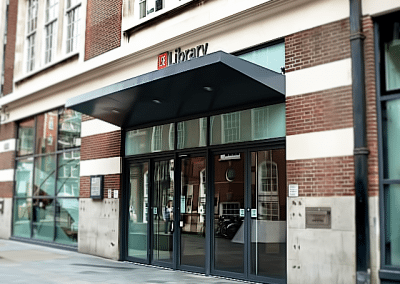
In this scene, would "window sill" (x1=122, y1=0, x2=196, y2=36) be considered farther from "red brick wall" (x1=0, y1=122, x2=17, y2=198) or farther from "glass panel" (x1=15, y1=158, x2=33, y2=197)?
"red brick wall" (x1=0, y1=122, x2=17, y2=198)

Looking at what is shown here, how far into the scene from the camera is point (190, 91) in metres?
9.80

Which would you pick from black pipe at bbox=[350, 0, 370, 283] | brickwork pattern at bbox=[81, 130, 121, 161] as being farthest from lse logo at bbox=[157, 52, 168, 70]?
black pipe at bbox=[350, 0, 370, 283]

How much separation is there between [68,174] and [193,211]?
6.08m

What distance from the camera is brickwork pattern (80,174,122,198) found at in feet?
44.4

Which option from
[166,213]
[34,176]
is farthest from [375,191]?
[34,176]

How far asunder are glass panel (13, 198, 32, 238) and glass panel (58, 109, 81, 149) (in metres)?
3.17

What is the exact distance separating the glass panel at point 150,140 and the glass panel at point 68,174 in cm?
273

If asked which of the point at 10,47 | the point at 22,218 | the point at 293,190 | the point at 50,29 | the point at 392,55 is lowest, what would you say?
the point at 22,218

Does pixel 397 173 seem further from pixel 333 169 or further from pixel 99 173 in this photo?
pixel 99 173

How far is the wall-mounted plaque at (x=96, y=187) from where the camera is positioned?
45.8ft

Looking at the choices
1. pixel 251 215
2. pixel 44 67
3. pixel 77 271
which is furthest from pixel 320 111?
pixel 44 67

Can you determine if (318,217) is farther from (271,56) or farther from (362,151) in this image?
(271,56)

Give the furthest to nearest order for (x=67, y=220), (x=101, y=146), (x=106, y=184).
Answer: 1. (x=67, y=220)
2. (x=101, y=146)
3. (x=106, y=184)

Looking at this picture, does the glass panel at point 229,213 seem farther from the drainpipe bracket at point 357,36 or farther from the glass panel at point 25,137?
the glass panel at point 25,137
